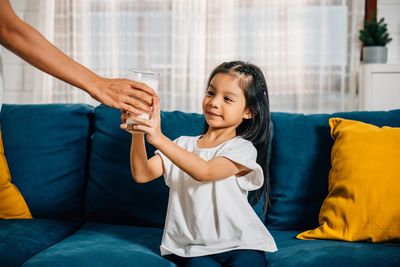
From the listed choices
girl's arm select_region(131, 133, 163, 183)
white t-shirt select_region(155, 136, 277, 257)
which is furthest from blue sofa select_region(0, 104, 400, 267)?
girl's arm select_region(131, 133, 163, 183)

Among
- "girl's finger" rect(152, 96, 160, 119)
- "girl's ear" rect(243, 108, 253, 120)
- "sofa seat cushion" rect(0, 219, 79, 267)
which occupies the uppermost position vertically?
"girl's finger" rect(152, 96, 160, 119)

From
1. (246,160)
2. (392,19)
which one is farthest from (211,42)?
(246,160)

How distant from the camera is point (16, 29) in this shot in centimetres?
158

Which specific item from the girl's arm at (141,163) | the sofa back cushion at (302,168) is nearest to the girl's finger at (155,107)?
the girl's arm at (141,163)

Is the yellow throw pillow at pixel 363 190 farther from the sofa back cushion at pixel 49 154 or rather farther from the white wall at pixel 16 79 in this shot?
the white wall at pixel 16 79

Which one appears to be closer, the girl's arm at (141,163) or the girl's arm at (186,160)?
the girl's arm at (186,160)

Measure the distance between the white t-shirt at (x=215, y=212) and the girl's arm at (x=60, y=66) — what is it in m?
0.32

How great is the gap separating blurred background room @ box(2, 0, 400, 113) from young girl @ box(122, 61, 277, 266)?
1375 mm

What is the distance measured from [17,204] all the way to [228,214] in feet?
3.07

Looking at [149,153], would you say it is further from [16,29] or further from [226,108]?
[16,29]

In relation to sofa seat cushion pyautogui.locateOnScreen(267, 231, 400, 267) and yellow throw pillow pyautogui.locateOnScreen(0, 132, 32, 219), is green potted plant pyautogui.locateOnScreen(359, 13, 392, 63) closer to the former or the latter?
sofa seat cushion pyautogui.locateOnScreen(267, 231, 400, 267)

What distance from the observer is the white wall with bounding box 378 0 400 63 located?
3240 millimetres

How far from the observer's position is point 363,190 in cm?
193

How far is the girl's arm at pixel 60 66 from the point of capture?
5.08 ft
